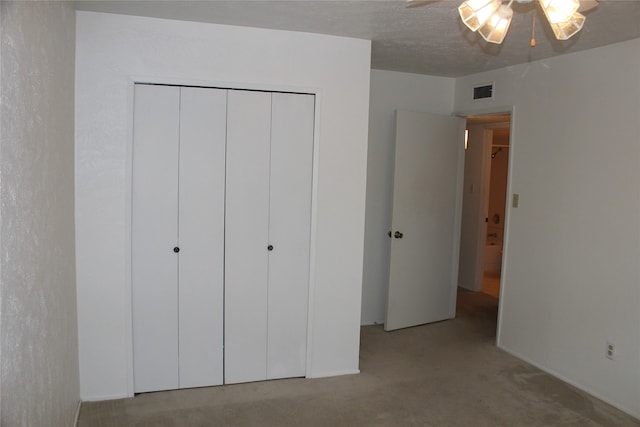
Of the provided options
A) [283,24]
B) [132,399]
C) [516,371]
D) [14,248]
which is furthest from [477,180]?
[14,248]

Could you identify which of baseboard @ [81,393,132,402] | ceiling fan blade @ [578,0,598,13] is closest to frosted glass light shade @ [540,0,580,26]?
ceiling fan blade @ [578,0,598,13]

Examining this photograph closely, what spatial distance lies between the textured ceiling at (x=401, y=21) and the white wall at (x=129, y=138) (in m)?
0.12

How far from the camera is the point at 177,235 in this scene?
3209 mm

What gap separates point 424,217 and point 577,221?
139cm

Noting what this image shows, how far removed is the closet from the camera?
3141mm

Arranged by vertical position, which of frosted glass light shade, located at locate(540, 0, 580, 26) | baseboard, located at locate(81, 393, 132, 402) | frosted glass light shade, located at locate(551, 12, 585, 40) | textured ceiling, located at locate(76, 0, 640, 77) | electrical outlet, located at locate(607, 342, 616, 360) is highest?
textured ceiling, located at locate(76, 0, 640, 77)

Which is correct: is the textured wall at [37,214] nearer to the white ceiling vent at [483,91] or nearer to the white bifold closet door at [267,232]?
the white bifold closet door at [267,232]

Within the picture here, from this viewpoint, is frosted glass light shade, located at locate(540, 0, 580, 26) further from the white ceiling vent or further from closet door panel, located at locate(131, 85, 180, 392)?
the white ceiling vent

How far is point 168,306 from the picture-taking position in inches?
127

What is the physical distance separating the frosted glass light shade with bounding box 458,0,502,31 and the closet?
5.22ft

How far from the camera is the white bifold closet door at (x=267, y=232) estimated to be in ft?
10.8

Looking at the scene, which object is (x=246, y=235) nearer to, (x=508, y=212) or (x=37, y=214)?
(x=37, y=214)

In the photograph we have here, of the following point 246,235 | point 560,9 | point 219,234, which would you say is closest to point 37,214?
point 219,234

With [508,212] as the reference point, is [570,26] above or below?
above
